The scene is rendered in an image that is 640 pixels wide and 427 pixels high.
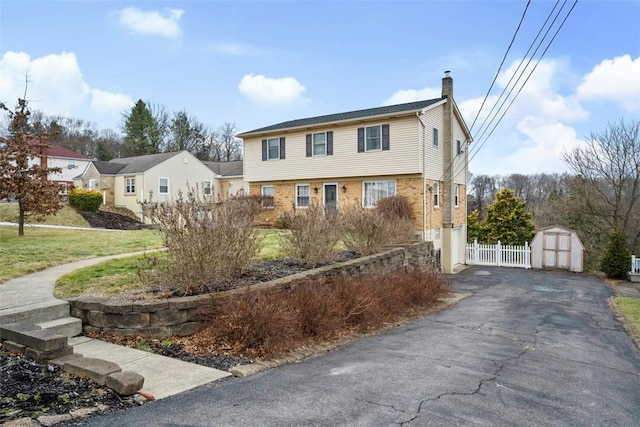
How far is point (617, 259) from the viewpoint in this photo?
62.8 feet

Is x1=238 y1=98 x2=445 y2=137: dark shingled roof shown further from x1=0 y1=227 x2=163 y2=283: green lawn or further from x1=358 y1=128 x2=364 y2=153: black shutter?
x1=0 y1=227 x2=163 y2=283: green lawn

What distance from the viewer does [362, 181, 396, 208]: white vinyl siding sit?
1958 cm

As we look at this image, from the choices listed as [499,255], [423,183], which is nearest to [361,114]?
[423,183]

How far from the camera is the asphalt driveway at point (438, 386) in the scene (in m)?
3.51

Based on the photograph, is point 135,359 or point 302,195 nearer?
point 135,359

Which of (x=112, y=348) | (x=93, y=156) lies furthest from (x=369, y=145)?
(x=93, y=156)

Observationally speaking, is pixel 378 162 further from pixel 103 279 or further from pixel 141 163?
pixel 141 163

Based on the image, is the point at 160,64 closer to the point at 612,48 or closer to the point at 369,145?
the point at 369,145

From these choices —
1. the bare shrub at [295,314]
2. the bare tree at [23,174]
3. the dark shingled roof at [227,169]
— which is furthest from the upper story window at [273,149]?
the bare shrub at [295,314]

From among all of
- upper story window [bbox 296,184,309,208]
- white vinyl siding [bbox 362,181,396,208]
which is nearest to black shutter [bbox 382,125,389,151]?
white vinyl siding [bbox 362,181,396,208]

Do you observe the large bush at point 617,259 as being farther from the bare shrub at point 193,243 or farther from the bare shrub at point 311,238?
the bare shrub at point 193,243

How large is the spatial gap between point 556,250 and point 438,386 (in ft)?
67.0

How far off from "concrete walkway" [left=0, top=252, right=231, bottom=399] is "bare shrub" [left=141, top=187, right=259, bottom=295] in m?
1.35

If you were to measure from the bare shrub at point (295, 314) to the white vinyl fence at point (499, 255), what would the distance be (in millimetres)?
16329
